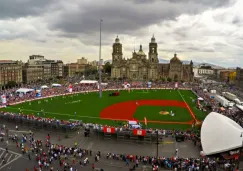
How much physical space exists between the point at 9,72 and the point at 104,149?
7305cm

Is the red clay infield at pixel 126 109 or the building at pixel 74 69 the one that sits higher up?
the building at pixel 74 69

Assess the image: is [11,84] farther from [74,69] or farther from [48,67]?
[74,69]

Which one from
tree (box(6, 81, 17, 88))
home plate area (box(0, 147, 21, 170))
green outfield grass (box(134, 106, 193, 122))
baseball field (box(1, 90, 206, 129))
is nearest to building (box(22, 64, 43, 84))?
tree (box(6, 81, 17, 88))

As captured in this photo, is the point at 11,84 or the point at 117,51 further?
the point at 117,51

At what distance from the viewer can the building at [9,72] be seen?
266 ft

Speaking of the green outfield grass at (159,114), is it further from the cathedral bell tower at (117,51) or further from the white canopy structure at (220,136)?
the cathedral bell tower at (117,51)

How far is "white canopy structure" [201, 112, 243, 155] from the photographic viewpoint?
2034cm

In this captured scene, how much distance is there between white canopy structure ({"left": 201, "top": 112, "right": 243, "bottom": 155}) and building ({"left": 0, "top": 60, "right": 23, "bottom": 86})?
75.9 metres

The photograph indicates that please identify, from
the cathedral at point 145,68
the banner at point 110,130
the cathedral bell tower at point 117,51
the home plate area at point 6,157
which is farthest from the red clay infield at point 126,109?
the cathedral bell tower at point 117,51

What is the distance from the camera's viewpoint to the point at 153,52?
351 feet

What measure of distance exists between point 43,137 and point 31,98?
27.1 metres

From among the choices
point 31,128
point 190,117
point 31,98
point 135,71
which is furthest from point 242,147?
point 135,71

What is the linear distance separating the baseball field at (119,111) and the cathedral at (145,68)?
51245 mm

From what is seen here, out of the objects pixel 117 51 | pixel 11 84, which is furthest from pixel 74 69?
pixel 11 84
